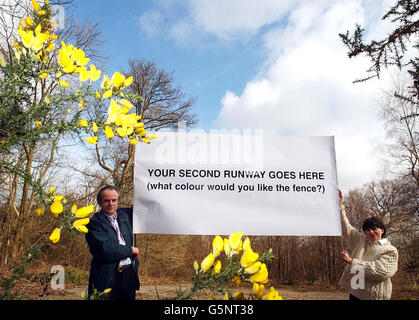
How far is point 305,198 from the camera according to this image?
8.09 ft

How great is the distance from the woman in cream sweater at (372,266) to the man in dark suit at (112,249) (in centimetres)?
169

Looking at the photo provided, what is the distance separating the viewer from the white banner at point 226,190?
2.40 meters

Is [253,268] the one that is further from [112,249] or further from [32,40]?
[112,249]

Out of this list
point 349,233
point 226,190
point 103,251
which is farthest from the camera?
point 349,233

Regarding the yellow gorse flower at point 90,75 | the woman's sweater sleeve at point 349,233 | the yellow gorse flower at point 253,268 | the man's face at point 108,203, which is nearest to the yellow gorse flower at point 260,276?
the yellow gorse flower at point 253,268

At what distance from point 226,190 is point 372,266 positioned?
127cm

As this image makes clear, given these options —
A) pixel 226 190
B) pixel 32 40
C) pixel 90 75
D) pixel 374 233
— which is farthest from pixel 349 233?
pixel 32 40

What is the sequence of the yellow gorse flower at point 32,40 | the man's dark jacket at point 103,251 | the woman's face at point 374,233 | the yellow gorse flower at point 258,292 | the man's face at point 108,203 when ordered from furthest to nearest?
the woman's face at point 374,233, the man's face at point 108,203, the man's dark jacket at point 103,251, the yellow gorse flower at point 32,40, the yellow gorse flower at point 258,292

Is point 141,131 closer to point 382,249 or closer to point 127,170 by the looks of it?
point 382,249

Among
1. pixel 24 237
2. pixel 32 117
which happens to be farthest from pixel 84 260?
pixel 32 117

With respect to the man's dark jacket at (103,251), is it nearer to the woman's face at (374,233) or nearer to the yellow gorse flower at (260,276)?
the yellow gorse flower at (260,276)

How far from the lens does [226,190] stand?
245 cm
